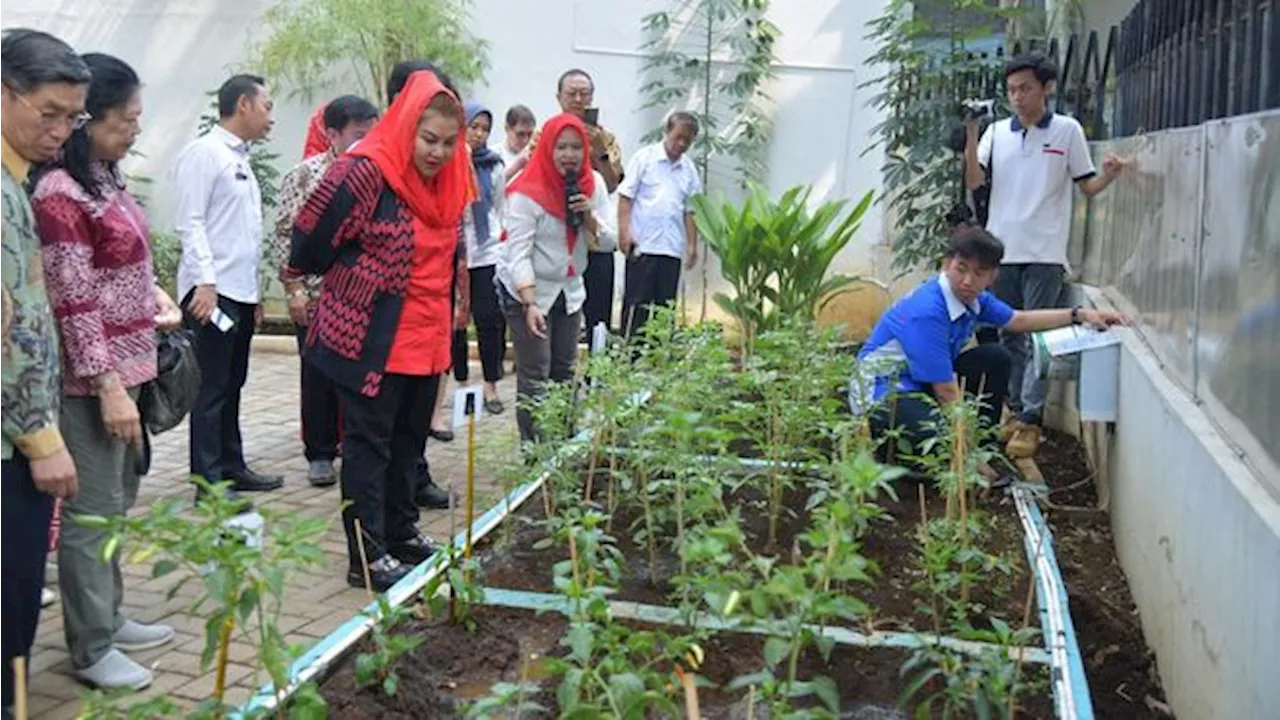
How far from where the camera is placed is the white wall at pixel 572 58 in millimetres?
9680

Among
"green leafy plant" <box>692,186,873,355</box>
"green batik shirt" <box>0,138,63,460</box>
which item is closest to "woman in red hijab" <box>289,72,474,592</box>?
"green batik shirt" <box>0,138,63,460</box>

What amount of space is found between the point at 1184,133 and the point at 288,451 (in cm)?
434

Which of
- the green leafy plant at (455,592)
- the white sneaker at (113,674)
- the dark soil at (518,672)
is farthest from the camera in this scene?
the white sneaker at (113,674)

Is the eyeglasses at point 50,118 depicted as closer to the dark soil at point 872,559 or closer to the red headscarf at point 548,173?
the dark soil at point 872,559

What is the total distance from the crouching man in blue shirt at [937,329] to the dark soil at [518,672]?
1612mm

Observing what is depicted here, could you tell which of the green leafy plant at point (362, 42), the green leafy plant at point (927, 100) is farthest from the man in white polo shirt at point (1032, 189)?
the green leafy plant at point (362, 42)

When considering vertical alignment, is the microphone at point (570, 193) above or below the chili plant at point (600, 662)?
above

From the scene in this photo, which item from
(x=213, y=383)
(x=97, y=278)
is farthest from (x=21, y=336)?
(x=213, y=383)

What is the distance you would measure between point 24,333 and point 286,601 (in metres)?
1.68

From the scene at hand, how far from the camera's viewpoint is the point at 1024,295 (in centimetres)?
630

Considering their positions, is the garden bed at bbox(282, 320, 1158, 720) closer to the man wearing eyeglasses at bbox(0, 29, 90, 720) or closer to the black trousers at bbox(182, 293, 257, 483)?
the man wearing eyeglasses at bbox(0, 29, 90, 720)

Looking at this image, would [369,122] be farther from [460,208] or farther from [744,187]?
[744,187]

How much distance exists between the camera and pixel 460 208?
4309mm

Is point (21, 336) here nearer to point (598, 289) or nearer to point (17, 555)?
point (17, 555)
